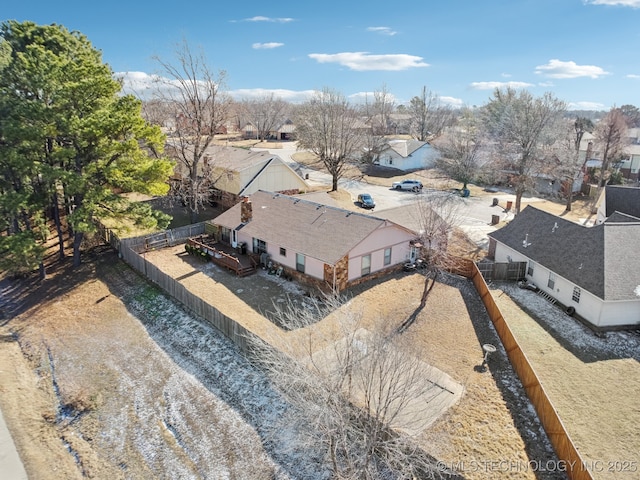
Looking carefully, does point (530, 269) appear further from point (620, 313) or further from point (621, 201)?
point (621, 201)

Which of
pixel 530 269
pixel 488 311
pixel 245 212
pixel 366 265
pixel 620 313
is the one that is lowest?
pixel 488 311

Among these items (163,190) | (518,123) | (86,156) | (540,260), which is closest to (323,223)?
(163,190)

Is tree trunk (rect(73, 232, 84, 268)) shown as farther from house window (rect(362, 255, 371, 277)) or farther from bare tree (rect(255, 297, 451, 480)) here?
bare tree (rect(255, 297, 451, 480))

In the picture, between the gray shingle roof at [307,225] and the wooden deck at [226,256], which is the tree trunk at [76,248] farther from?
the gray shingle roof at [307,225]

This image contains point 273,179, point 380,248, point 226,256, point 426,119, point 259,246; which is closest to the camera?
point 380,248

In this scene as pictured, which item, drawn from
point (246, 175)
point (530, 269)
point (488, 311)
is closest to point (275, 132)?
point (246, 175)

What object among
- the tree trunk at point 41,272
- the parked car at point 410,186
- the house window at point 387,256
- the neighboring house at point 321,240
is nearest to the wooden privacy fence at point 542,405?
the house window at point 387,256
